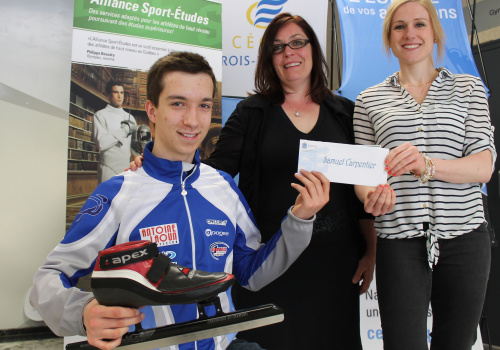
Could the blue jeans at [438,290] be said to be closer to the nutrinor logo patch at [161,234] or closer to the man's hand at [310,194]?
the man's hand at [310,194]

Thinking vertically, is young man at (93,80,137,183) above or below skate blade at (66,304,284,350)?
above

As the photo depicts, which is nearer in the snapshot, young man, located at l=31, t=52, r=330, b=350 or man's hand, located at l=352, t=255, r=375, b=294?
young man, located at l=31, t=52, r=330, b=350

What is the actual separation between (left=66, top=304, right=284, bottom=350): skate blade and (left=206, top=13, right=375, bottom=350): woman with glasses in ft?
2.86

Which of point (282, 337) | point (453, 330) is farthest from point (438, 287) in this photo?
point (282, 337)

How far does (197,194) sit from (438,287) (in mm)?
1091

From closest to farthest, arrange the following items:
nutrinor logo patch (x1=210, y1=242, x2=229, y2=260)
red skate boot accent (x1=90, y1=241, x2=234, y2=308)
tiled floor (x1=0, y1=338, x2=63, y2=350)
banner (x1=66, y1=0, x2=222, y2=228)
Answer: red skate boot accent (x1=90, y1=241, x2=234, y2=308)
nutrinor logo patch (x1=210, y1=242, x2=229, y2=260)
banner (x1=66, y1=0, x2=222, y2=228)
tiled floor (x1=0, y1=338, x2=63, y2=350)

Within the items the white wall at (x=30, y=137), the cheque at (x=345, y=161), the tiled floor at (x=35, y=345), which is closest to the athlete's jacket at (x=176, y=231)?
the cheque at (x=345, y=161)

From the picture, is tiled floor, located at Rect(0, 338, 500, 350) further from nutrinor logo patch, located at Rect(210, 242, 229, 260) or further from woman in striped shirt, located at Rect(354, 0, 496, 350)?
nutrinor logo patch, located at Rect(210, 242, 229, 260)

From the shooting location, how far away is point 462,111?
1.65 metres

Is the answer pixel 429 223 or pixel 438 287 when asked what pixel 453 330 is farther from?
pixel 429 223

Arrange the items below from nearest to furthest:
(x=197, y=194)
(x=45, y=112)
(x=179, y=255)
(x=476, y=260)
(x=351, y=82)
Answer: (x=179, y=255) < (x=197, y=194) < (x=476, y=260) < (x=351, y=82) < (x=45, y=112)

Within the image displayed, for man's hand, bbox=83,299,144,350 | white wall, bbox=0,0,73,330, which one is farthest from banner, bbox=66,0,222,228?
man's hand, bbox=83,299,144,350

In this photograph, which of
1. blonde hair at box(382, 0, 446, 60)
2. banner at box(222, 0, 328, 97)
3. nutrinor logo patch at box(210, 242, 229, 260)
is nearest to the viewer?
nutrinor logo patch at box(210, 242, 229, 260)

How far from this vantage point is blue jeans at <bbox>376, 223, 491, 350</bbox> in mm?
1564
